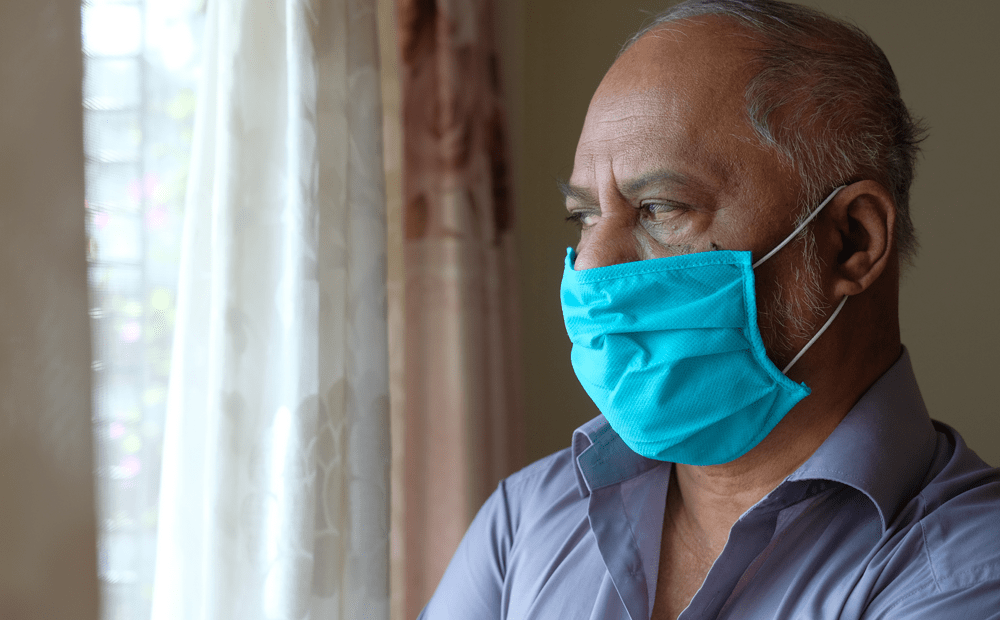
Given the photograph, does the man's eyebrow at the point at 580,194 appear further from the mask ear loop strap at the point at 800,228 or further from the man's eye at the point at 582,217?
the mask ear loop strap at the point at 800,228

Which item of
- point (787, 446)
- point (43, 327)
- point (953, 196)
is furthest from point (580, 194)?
point (953, 196)

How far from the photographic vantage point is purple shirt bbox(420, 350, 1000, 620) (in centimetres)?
84

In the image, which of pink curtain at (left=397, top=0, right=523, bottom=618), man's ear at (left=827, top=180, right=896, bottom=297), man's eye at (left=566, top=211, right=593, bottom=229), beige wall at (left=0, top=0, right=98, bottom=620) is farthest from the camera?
pink curtain at (left=397, top=0, right=523, bottom=618)

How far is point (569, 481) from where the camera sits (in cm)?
121

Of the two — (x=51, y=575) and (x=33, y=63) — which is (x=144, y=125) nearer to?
(x=33, y=63)

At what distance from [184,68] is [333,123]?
24 cm

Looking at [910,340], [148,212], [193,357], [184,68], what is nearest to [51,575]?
[193,357]

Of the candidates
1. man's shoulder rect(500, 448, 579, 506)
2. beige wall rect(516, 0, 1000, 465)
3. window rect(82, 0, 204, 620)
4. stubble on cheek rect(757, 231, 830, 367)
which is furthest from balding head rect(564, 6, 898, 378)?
beige wall rect(516, 0, 1000, 465)

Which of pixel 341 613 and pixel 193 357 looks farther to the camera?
pixel 341 613

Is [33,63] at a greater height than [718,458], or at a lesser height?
greater

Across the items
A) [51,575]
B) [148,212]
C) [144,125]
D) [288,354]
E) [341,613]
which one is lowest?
[341,613]

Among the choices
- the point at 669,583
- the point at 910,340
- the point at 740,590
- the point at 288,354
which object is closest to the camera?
the point at 740,590

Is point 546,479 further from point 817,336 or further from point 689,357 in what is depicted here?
point 817,336

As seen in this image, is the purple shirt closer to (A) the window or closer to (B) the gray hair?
(B) the gray hair
